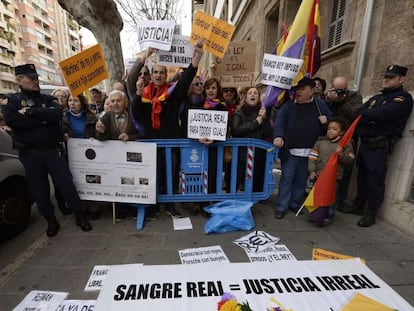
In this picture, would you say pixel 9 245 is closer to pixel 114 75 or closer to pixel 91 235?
pixel 91 235

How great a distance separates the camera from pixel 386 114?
2951 millimetres

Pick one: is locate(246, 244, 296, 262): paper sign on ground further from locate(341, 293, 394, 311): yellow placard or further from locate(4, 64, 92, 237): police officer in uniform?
locate(4, 64, 92, 237): police officer in uniform

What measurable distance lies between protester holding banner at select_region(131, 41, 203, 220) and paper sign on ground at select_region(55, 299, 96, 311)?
1597mm

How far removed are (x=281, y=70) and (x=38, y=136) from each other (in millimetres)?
3336

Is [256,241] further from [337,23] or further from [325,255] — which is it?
[337,23]

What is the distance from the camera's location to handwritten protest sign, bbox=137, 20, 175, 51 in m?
3.46

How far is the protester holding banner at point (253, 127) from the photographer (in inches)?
137

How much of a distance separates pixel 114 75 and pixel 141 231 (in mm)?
6308

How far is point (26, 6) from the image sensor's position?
47625 mm

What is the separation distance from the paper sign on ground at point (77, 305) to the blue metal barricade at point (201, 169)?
1324 millimetres

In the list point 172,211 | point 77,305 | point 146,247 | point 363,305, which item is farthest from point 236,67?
point 77,305

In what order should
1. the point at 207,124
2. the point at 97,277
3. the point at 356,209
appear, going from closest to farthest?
the point at 97,277 → the point at 207,124 → the point at 356,209

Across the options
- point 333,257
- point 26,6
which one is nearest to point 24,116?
point 333,257

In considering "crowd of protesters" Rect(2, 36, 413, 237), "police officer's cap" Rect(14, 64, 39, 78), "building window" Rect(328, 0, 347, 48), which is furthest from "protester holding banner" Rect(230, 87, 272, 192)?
"building window" Rect(328, 0, 347, 48)
